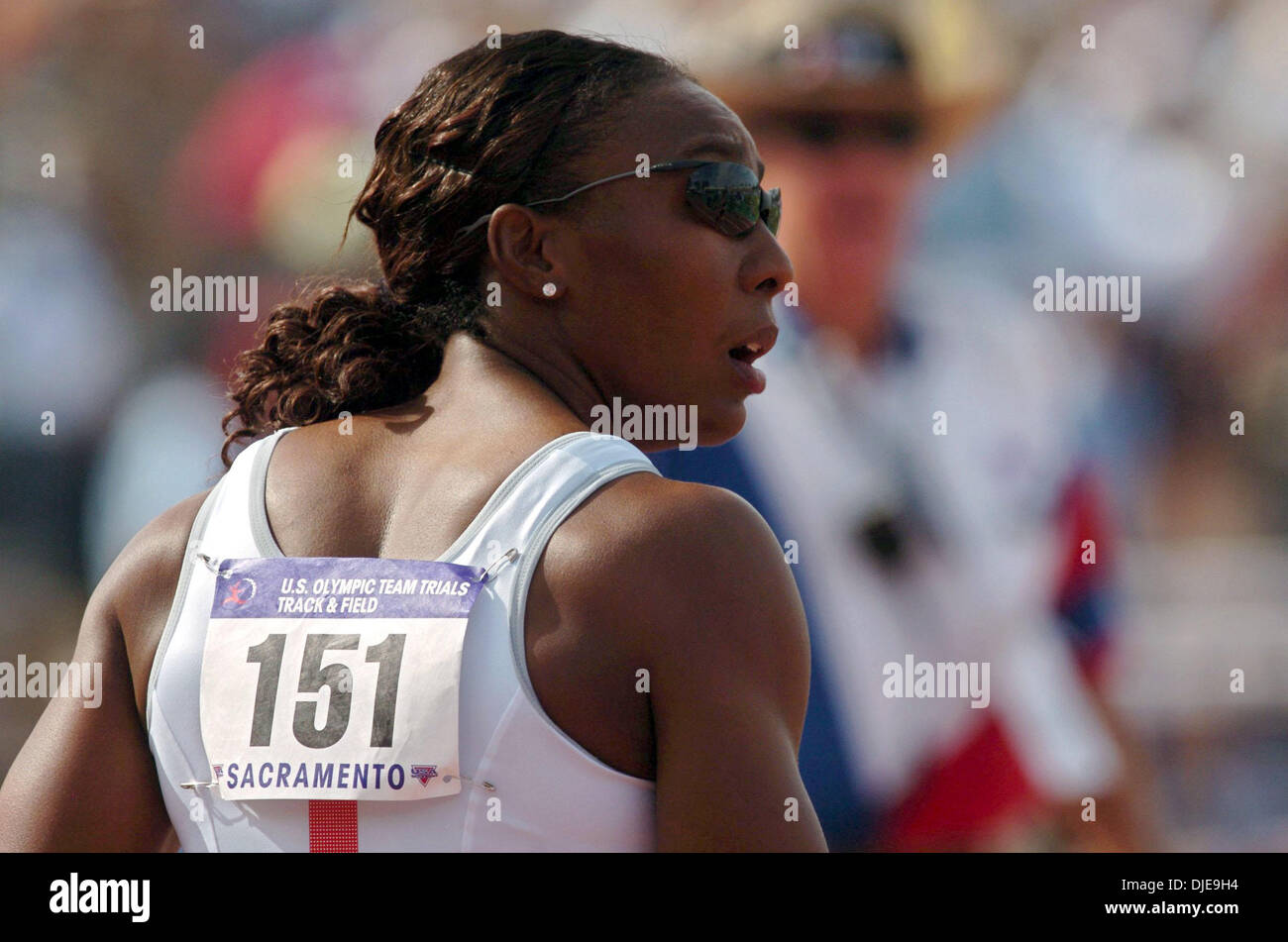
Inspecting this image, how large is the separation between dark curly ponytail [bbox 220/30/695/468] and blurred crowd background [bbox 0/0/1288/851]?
10.5ft

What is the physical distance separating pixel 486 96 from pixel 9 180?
13.7 feet

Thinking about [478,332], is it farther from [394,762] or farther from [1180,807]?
[1180,807]

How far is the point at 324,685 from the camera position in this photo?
1405 mm

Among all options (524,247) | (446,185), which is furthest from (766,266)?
(446,185)

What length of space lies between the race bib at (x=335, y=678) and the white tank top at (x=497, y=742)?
0.06 ft

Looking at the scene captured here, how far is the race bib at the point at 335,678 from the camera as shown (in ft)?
4.45

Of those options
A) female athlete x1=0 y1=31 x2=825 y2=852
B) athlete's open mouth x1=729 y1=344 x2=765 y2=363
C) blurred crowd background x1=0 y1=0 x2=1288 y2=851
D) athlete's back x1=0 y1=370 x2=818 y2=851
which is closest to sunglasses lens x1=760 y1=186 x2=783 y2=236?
female athlete x1=0 y1=31 x2=825 y2=852

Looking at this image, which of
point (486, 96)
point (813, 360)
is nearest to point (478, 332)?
point (486, 96)

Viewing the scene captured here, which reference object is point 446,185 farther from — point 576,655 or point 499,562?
point 576,655

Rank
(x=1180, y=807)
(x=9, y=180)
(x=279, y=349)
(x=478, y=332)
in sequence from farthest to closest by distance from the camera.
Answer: (x=9, y=180) < (x=1180, y=807) < (x=279, y=349) < (x=478, y=332)

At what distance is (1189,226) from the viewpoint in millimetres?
5301

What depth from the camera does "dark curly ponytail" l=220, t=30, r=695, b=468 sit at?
170 cm

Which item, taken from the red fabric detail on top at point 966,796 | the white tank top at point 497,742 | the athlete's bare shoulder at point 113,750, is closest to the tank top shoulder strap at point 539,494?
the white tank top at point 497,742

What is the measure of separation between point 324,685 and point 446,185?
2.21 feet
